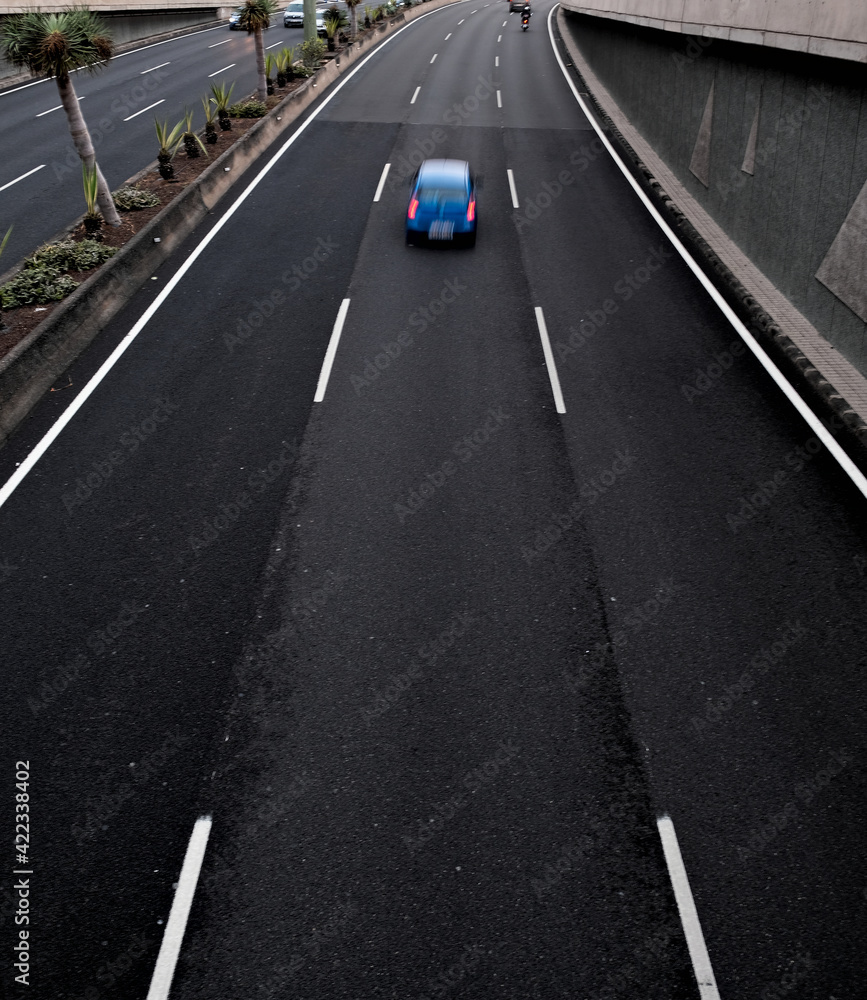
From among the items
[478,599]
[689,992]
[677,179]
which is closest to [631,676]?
[478,599]

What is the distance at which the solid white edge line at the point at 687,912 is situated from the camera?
5016mm

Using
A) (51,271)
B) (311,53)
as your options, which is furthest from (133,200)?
(311,53)

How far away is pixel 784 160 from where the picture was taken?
14578mm

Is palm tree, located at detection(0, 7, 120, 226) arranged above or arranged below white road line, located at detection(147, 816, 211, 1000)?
above

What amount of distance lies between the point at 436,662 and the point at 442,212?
484 inches

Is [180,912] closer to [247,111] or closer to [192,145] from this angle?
[192,145]

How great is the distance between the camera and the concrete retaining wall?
12.1 meters

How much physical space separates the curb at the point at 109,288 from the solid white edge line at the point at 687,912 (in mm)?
→ 9133

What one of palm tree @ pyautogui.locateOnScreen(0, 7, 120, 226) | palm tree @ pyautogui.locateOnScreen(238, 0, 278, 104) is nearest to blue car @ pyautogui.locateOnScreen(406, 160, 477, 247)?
palm tree @ pyautogui.locateOnScreen(0, 7, 120, 226)

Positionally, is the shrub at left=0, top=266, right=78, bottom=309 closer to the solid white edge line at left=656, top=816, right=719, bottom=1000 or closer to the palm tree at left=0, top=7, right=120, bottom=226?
the palm tree at left=0, top=7, right=120, bottom=226

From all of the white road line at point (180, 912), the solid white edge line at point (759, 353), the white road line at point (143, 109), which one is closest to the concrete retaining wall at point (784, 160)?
the solid white edge line at point (759, 353)

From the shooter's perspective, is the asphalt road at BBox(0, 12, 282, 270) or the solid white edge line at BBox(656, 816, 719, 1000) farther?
the asphalt road at BBox(0, 12, 282, 270)

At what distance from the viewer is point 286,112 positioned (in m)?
27.5

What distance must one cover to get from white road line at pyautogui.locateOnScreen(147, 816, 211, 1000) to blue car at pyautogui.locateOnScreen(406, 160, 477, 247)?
45.2ft
